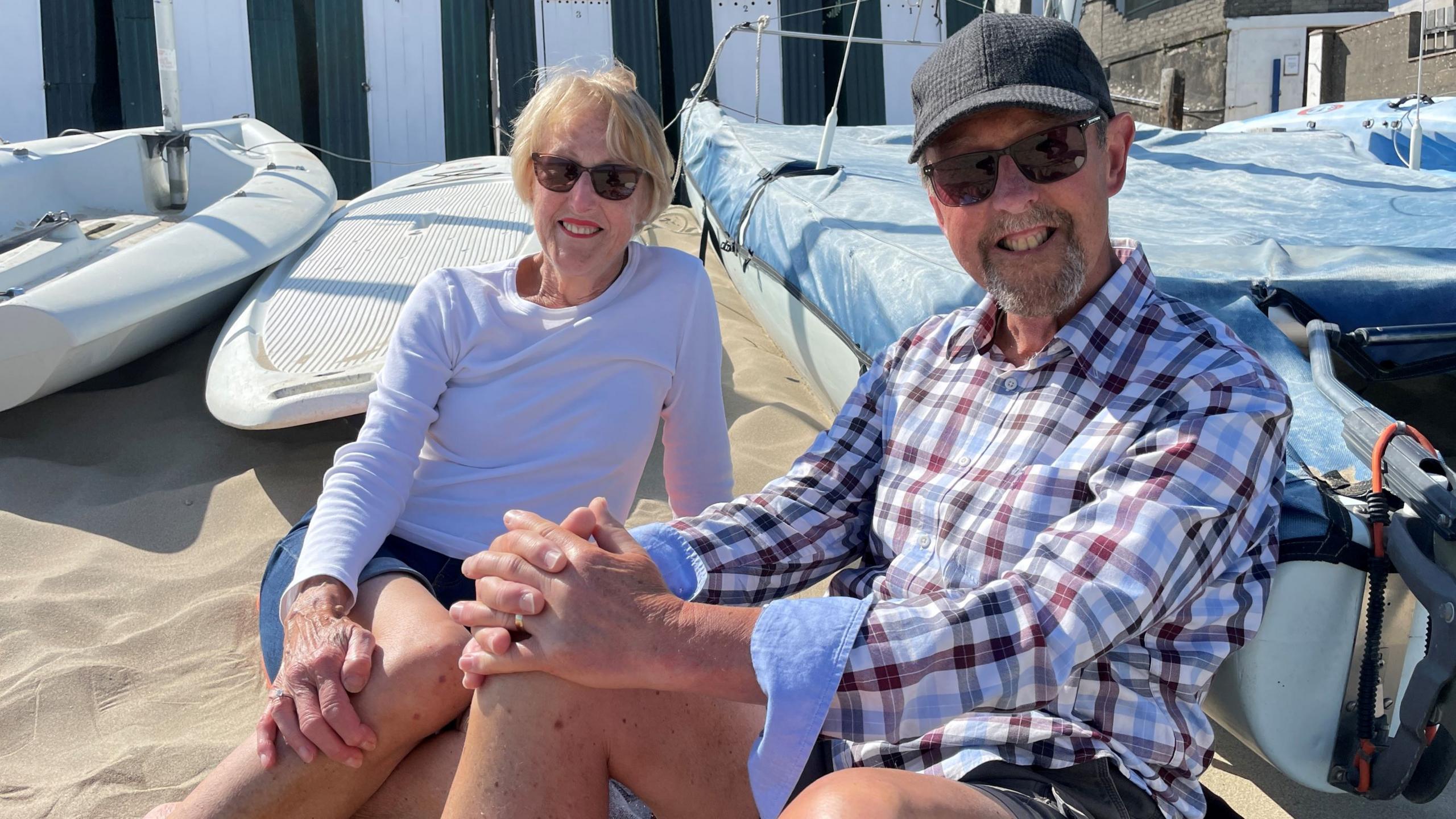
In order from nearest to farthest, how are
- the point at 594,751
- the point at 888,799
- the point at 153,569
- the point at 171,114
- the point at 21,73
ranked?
the point at 888,799 < the point at 594,751 < the point at 153,569 < the point at 171,114 < the point at 21,73

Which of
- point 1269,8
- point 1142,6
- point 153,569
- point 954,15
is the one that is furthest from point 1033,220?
point 1142,6

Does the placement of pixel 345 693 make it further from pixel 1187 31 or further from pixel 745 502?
pixel 1187 31

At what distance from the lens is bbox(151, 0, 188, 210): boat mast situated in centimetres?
539

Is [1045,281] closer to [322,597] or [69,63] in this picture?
[322,597]

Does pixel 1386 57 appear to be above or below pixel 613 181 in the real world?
above

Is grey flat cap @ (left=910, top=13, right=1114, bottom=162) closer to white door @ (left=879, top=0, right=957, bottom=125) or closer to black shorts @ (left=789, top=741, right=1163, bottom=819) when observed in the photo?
black shorts @ (left=789, top=741, right=1163, bottom=819)

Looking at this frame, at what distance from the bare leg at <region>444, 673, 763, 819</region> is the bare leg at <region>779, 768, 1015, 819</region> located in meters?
0.25

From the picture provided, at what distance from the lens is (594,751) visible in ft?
4.21

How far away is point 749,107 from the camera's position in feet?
33.7

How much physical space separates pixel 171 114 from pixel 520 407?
4817mm

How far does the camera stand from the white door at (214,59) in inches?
369

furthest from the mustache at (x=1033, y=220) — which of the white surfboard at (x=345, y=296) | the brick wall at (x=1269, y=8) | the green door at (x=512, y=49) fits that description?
the brick wall at (x=1269, y=8)

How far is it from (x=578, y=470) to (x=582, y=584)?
719mm

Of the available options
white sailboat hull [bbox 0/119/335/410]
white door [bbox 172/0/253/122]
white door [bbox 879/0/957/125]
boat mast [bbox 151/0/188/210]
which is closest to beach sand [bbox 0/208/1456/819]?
white sailboat hull [bbox 0/119/335/410]
